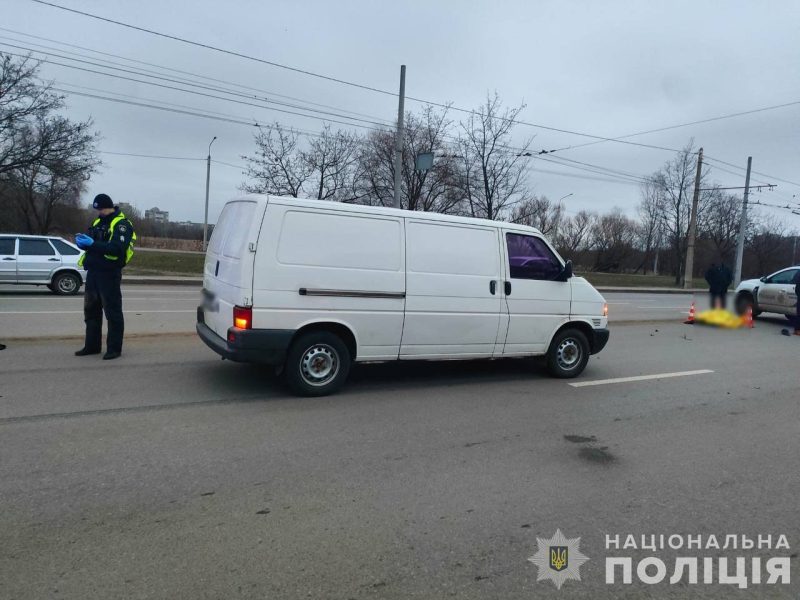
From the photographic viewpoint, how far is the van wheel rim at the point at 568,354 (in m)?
7.38

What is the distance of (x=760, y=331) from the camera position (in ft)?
45.5

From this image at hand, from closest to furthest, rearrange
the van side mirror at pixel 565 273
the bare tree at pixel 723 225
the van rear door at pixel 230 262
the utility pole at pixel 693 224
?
the van rear door at pixel 230 262 → the van side mirror at pixel 565 273 → the utility pole at pixel 693 224 → the bare tree at pixel 723 225

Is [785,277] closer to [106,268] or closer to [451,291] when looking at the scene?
[451,291]

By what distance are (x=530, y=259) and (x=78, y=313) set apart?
8.99m

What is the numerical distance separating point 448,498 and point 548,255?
4.32 metres

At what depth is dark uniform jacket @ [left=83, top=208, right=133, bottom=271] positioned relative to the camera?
22.5 ft

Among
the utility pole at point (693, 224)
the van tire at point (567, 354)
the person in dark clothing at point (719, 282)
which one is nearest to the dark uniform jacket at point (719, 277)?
the person in dark clothing at point (719, 282)

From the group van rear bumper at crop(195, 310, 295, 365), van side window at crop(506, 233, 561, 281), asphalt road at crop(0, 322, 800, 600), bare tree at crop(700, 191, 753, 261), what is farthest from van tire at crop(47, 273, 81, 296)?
bare tree at crop(700, 191, 753, 261)

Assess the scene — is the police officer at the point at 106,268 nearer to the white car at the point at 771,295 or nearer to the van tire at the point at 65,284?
the van tire at the point at 65,284

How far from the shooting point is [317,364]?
5852 millimetres

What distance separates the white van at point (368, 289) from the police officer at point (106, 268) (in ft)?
4.31

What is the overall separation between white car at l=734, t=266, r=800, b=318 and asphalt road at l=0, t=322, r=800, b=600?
32.5 ft

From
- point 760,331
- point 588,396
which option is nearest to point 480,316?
point 588,396

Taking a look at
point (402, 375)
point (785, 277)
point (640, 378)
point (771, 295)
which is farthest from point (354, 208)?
point (785, 277)
